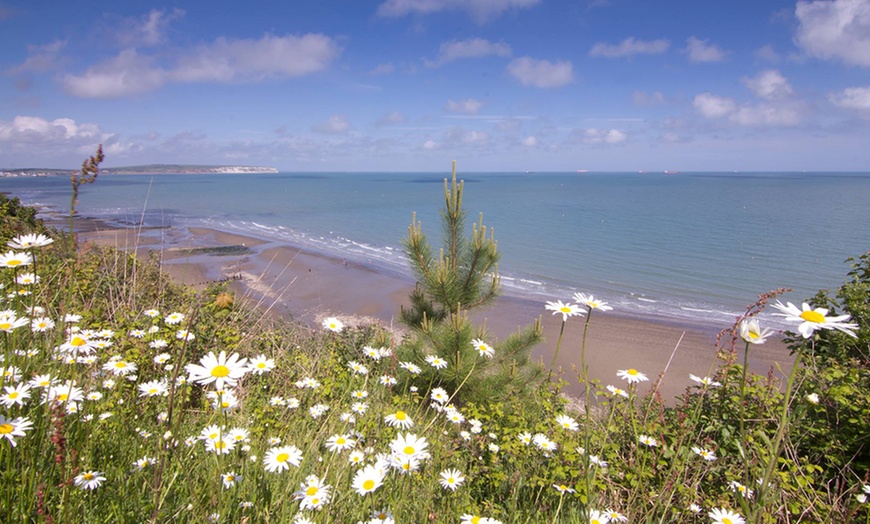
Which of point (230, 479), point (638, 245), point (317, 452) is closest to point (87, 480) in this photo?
point (230, 479)

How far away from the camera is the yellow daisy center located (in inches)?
47.1

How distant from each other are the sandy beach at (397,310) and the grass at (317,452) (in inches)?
155

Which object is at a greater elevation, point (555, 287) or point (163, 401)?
point (163, 401)

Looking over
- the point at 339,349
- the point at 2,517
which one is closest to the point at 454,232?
the point at 339,349

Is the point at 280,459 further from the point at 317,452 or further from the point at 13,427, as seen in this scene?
the point at 13,427

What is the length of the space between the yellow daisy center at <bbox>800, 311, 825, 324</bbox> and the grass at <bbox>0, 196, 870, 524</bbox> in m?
0.24

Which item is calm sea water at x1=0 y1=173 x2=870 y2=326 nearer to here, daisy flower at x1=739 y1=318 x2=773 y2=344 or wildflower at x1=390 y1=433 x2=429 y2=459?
wildflower at x1=390 y1=433 x2=429 y2=459

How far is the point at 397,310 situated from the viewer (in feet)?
54.3

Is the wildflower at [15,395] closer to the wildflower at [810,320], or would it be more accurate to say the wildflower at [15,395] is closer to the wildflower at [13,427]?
the wildflower at [13,427]

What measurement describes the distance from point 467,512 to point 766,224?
45.5 metres

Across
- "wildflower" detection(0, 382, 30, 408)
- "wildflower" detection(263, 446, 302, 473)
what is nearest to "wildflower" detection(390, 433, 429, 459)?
"wildflower" detection(263, 446, 302, 473)

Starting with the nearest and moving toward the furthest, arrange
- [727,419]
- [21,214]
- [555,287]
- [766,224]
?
[727,419] → [21,214] → [555,287] → [766,224]

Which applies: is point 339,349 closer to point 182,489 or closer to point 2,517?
point 182,489

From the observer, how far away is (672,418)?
400cm
